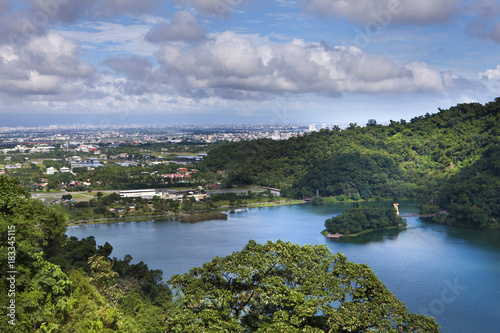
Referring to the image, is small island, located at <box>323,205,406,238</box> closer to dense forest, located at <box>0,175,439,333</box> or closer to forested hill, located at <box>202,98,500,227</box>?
forested hill, located at <box>202,98,500,227</box>

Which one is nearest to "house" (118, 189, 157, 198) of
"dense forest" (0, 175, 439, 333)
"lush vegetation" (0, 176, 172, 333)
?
"lush vegetation" (0, 176, 172, 333)

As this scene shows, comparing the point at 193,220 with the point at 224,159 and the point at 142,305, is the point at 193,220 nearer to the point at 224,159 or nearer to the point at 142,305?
the point at 142,305

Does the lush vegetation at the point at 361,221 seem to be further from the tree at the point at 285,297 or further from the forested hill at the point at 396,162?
the tree at the point at 285,297

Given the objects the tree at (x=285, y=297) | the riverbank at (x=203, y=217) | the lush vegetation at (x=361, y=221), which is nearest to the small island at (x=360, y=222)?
the lush vegetation at (x=361, y=221)

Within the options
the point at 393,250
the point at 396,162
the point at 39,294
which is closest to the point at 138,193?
the point at 393,250

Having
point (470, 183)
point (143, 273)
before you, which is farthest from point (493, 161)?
point (143, 273)

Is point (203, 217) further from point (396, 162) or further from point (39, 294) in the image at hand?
point (396, 162)

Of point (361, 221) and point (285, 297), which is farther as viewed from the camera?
point (361, 221)
